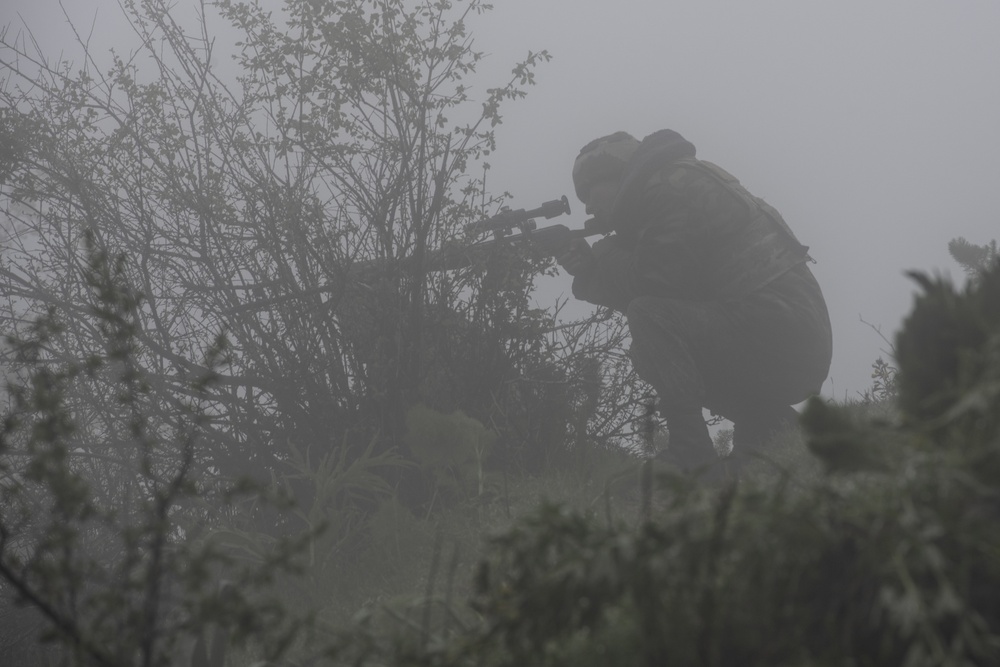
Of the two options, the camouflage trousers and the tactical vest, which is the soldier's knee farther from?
the tactical vest

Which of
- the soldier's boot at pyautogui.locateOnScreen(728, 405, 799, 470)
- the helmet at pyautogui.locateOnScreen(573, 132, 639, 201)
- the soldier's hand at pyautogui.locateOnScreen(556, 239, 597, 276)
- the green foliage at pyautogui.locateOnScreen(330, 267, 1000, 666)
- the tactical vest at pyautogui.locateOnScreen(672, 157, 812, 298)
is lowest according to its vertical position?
the green foliage at pyautogui.locateOnScreen(330, 267, 1000, 666)

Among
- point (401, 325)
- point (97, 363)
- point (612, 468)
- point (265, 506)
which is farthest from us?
point (401, 325)

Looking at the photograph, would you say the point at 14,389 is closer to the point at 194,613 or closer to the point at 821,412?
the point at 194,613

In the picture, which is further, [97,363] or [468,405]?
[468,405]

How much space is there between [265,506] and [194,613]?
312 centimetres

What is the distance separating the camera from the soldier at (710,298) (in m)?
5.42

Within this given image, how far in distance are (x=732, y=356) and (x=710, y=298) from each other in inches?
14.0

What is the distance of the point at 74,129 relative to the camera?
5.55 metres

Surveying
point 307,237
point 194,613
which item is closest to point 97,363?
point 194,613

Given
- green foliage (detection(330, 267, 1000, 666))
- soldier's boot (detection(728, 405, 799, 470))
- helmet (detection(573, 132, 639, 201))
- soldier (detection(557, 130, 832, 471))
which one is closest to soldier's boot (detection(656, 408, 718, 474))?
soldier (detection(557, 130, 832, 471))

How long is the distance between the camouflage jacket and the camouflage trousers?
0.52ft

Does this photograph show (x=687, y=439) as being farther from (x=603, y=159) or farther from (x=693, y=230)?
(x=603, y=159)

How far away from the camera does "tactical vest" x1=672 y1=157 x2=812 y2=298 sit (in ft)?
18.6

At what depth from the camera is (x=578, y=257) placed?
6.23 meters
